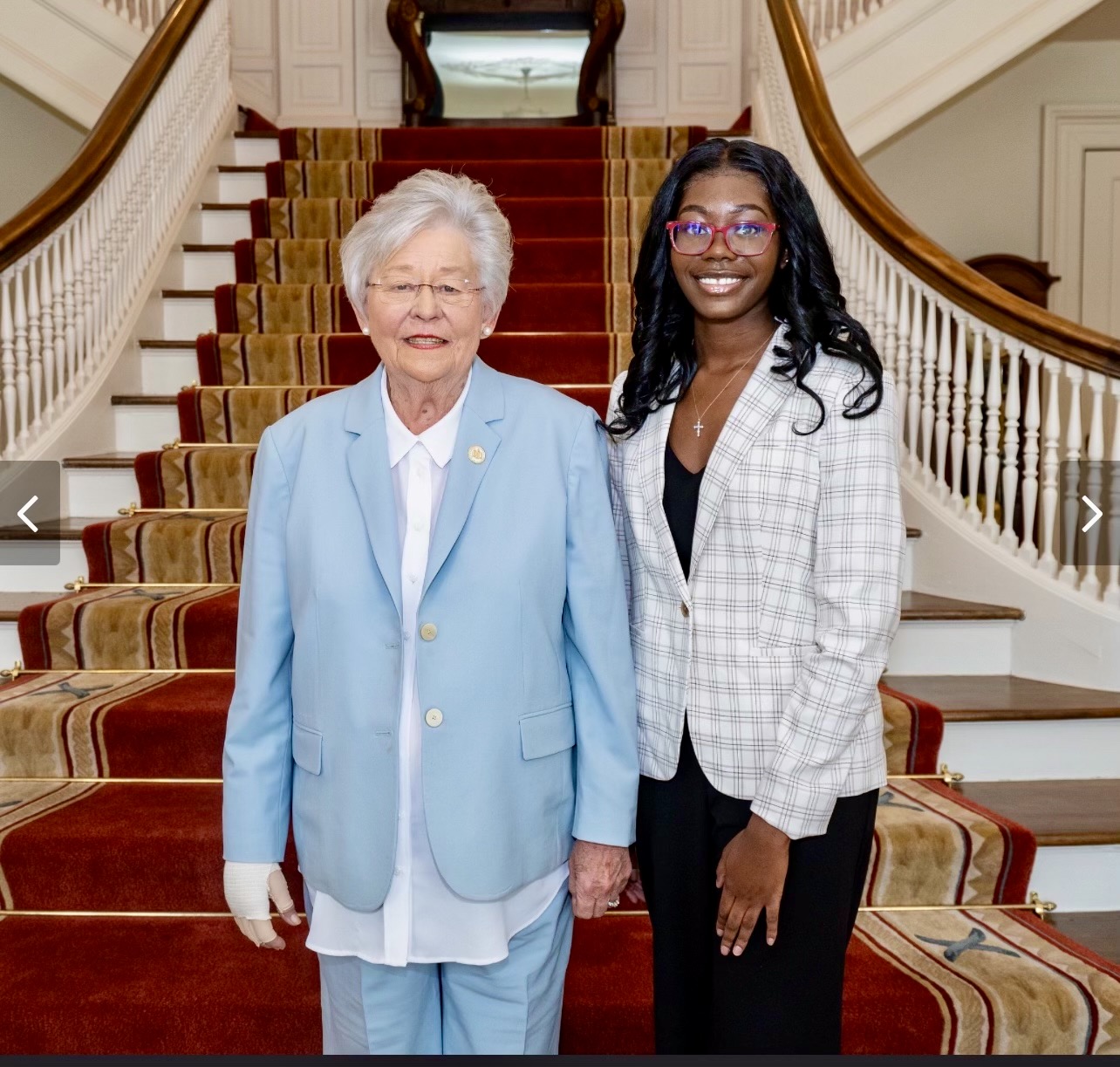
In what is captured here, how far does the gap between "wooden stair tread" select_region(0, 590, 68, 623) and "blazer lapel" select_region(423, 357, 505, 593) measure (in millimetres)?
2212

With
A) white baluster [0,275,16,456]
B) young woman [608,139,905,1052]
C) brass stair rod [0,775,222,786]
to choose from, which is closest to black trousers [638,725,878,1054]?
young woman [608,139,905,1052]

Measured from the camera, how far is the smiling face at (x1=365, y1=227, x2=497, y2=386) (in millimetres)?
1274

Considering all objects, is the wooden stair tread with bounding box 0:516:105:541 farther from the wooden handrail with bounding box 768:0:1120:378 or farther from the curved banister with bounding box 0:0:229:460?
the wooden handrail with bounding box 768:0:1120:378

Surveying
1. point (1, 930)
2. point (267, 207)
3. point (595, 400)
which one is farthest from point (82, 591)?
point (267, 207)

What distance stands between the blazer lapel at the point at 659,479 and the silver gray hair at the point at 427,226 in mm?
249

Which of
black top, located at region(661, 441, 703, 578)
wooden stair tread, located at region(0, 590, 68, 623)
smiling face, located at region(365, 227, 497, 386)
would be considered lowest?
wooden stair tread, located at region(0, 590, 68, 623)

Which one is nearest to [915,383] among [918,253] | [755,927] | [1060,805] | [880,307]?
[880,307]

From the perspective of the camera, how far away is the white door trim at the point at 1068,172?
6.49m

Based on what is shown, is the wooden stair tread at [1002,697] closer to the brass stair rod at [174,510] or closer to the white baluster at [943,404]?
the white baluster at [943,404]

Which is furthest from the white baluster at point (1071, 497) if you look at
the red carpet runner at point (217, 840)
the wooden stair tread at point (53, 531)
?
the wooden stair tread at point (53, 531)

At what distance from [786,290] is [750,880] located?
706mm

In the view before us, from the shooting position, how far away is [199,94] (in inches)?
196

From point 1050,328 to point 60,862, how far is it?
9.13ft

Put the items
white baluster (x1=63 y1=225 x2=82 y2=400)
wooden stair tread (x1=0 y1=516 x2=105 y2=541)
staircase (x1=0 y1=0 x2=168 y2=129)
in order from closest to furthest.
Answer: wooden stair tread (x1=0 y1=516 x2=105 y2=541), white baluster (x1=63 y1=225 x2=82 y2=400), staircase (x1=0 y1=0 x2=168 y2=129)
